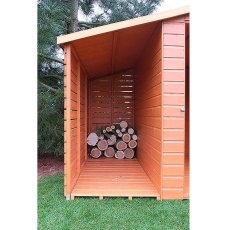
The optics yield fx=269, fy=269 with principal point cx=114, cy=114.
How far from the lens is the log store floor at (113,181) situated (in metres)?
3.50

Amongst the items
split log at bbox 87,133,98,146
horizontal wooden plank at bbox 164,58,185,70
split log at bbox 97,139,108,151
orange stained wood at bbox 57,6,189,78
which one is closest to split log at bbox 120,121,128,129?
split log at bbox 97,139,108,151

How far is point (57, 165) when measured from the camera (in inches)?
229

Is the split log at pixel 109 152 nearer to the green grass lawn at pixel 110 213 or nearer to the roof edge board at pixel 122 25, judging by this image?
the green grass lawn at pixel 110 213

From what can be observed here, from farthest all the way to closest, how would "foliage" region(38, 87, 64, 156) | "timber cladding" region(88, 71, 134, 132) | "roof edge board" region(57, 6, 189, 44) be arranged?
"timber cladding" region(88, 71, 134, 132)
"foliage" region(38, 87, 64, 156)
"roof edge board" region(57, 6, 189, 44)

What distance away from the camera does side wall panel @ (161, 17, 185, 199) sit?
335 centimetres

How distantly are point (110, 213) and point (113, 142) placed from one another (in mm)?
3467

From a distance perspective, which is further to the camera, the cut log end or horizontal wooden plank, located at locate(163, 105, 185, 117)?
the cut log end

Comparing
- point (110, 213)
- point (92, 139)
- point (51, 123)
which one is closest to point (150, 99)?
point (110, 213)

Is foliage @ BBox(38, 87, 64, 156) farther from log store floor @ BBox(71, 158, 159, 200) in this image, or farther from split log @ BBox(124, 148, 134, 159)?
split log @ BBox(124, 148, 134, 159)

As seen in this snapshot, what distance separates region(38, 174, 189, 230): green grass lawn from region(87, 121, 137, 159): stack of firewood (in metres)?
2.75

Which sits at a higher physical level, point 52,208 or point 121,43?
point 121,43
